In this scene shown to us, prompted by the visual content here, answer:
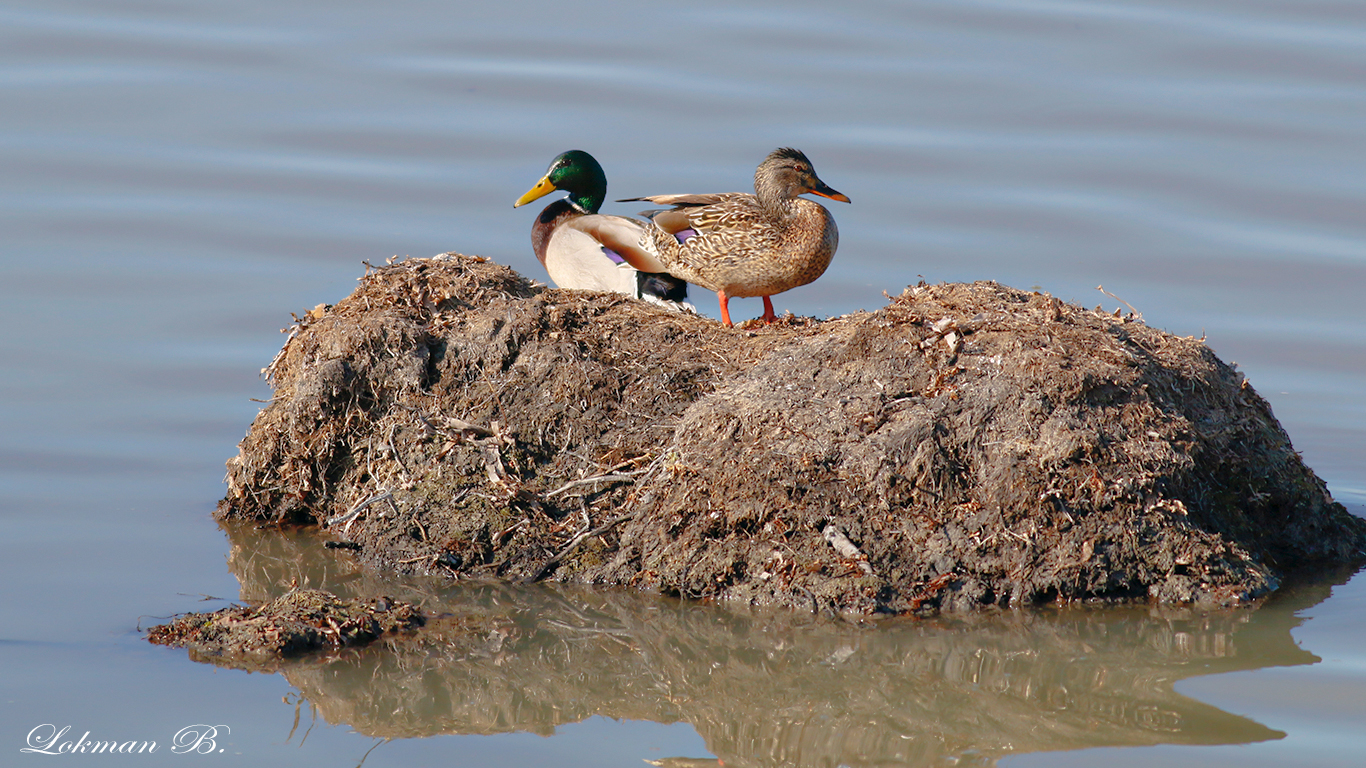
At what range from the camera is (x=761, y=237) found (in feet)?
24.5

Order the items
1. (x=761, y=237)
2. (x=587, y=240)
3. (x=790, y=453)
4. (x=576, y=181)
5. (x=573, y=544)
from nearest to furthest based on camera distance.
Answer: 1. (x=790, y=453)
2. (x=573, y=544)
3. (x=761, y=237)
4. (x=587, y=240)
5. (x=576, y=181)

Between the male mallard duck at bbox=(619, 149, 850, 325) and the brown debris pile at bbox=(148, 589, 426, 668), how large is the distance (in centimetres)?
262

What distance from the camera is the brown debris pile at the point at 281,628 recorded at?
5.47 m

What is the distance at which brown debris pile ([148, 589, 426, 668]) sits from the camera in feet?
17.9

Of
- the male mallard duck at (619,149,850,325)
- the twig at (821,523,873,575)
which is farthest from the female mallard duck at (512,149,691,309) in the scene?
the twig at (821,523,873,575)

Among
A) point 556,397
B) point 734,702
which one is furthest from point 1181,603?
point 556,397

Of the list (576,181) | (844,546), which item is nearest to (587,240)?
(576,181)

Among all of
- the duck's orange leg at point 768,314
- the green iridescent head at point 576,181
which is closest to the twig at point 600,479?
the duck's orange leg at point 768,314

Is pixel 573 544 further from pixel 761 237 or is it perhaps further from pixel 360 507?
pixel 761 237

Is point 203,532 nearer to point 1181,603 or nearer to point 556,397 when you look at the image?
point 556,397

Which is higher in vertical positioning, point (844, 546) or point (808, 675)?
A: point (844, 546)
